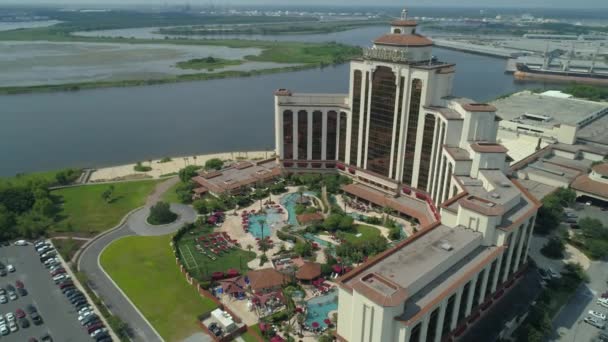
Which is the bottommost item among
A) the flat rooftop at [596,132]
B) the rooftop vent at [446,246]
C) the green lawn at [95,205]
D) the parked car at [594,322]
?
the green lawn at [95,205]

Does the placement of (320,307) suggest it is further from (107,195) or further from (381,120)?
(107,195)

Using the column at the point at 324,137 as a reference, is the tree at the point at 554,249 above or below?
below

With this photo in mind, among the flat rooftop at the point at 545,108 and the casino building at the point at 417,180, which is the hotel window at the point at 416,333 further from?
the flat rooftop at the point at 545,108

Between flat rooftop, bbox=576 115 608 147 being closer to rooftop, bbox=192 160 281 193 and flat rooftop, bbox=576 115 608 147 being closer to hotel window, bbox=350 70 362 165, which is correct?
hotel window, bbox=350 70 362 165

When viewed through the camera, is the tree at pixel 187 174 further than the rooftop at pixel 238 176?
Yes

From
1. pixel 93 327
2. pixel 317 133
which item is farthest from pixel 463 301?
pixel 317 133

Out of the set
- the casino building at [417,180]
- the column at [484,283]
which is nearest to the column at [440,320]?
the casino building at [417,180]
